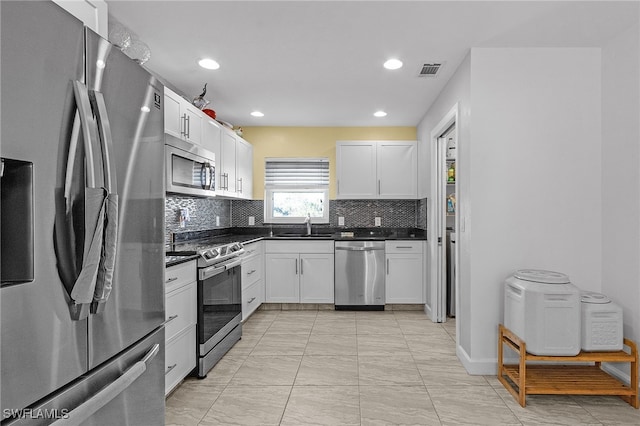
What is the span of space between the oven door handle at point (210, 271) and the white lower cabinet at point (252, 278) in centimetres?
95

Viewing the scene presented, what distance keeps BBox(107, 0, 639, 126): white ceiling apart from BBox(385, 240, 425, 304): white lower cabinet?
195cm

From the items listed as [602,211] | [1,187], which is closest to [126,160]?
[1,187]

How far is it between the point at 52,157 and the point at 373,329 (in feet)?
12.1

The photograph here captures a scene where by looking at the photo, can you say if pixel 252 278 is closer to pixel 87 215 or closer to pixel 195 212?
pixel 195 212

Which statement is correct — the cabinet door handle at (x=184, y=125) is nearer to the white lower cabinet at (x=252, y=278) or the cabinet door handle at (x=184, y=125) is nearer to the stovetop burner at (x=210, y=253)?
the stovetop burner at (x=210, y=253)

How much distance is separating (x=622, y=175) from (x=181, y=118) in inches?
132

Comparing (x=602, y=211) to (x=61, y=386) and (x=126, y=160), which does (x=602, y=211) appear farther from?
(x=61, y=386)

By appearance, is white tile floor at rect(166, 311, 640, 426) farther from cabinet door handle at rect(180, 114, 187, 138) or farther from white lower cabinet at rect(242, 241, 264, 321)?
cabinet door handle at rect(180, 114, 187, 138)

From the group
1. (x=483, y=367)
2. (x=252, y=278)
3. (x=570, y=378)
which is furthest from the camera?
(x=252, y=278)

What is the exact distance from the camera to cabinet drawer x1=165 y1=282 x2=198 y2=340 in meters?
2.42

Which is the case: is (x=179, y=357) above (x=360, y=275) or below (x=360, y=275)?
below

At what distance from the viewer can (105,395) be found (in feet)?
3.83

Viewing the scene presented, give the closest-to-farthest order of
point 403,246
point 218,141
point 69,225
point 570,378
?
point 69,225 → point 570,378 → point 218,141 → point 403,246

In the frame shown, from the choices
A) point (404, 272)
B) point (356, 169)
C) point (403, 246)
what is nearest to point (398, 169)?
point (356, 169)
